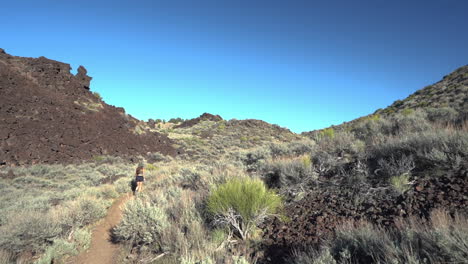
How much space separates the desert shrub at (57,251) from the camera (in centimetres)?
407

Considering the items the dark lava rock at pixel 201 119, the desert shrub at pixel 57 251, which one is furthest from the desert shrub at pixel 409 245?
the dark lava rock at pixel 201 119

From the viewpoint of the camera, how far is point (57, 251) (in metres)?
4.34

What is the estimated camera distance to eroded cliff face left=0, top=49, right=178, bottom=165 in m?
14.1

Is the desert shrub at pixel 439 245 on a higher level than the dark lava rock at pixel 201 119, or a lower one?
lower

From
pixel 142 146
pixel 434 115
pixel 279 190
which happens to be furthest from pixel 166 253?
pixel 142 146

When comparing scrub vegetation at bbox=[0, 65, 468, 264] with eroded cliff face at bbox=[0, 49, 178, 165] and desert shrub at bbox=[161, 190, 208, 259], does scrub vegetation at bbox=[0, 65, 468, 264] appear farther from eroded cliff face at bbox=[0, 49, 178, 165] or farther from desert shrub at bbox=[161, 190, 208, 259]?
eroded cliff face at bbox=[0, 49, 178, 165]

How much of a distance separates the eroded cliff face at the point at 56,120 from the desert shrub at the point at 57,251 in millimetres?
12176

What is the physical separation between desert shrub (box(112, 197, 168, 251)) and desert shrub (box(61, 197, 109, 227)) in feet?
3.93

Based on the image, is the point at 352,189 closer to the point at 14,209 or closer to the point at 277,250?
the point at 277,250

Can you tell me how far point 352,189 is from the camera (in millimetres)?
4332

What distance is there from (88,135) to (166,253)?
57.4 ft

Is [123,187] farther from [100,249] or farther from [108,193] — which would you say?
[100,249]

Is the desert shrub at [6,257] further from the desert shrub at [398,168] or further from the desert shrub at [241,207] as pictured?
the desert shrub at [398,168]

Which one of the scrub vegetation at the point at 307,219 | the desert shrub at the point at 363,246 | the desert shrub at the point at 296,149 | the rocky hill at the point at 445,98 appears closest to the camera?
the desert shrub at the point at 363,246
